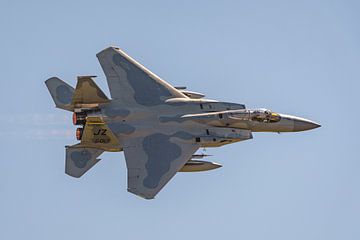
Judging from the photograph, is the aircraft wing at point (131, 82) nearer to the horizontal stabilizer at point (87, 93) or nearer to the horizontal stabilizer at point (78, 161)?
the horizontal stabilizer at point (87, 93)

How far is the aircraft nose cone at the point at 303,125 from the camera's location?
191 feet

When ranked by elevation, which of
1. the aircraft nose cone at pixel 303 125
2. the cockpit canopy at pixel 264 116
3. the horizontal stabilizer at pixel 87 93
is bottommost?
the aircraft nose cone at pixel 303 125

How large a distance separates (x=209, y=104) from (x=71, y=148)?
7199 mm

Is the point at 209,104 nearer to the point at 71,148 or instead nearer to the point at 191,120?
the point at 191,120

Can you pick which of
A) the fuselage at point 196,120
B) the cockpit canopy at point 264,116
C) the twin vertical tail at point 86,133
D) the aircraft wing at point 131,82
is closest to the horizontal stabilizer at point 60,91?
the twin vertical tail at point 86,133

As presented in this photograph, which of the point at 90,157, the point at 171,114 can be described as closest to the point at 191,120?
the point at 171,114

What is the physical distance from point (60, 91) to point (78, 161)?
13.8 ft

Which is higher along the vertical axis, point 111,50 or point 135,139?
point 111,50

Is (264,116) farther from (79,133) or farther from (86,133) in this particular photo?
(79,133)

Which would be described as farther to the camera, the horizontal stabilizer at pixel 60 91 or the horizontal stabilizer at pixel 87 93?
the horizontal stabilizer at pixel 60 91

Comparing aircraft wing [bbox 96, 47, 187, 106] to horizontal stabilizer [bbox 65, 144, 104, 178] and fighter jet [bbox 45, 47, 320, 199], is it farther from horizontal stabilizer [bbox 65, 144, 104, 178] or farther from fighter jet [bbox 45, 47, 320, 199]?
horizontal stabilizer [bbox 65, 144, 104, 178]

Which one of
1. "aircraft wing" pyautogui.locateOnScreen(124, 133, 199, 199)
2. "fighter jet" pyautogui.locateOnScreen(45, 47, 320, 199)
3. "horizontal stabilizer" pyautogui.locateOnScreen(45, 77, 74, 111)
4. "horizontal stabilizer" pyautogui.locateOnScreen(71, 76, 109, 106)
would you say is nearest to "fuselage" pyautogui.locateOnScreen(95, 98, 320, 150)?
"fighter jet" pyautogui.locateOnScreen(45, 47, 320, 199)

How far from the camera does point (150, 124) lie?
2231 inches

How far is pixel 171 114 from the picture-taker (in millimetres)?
57062
